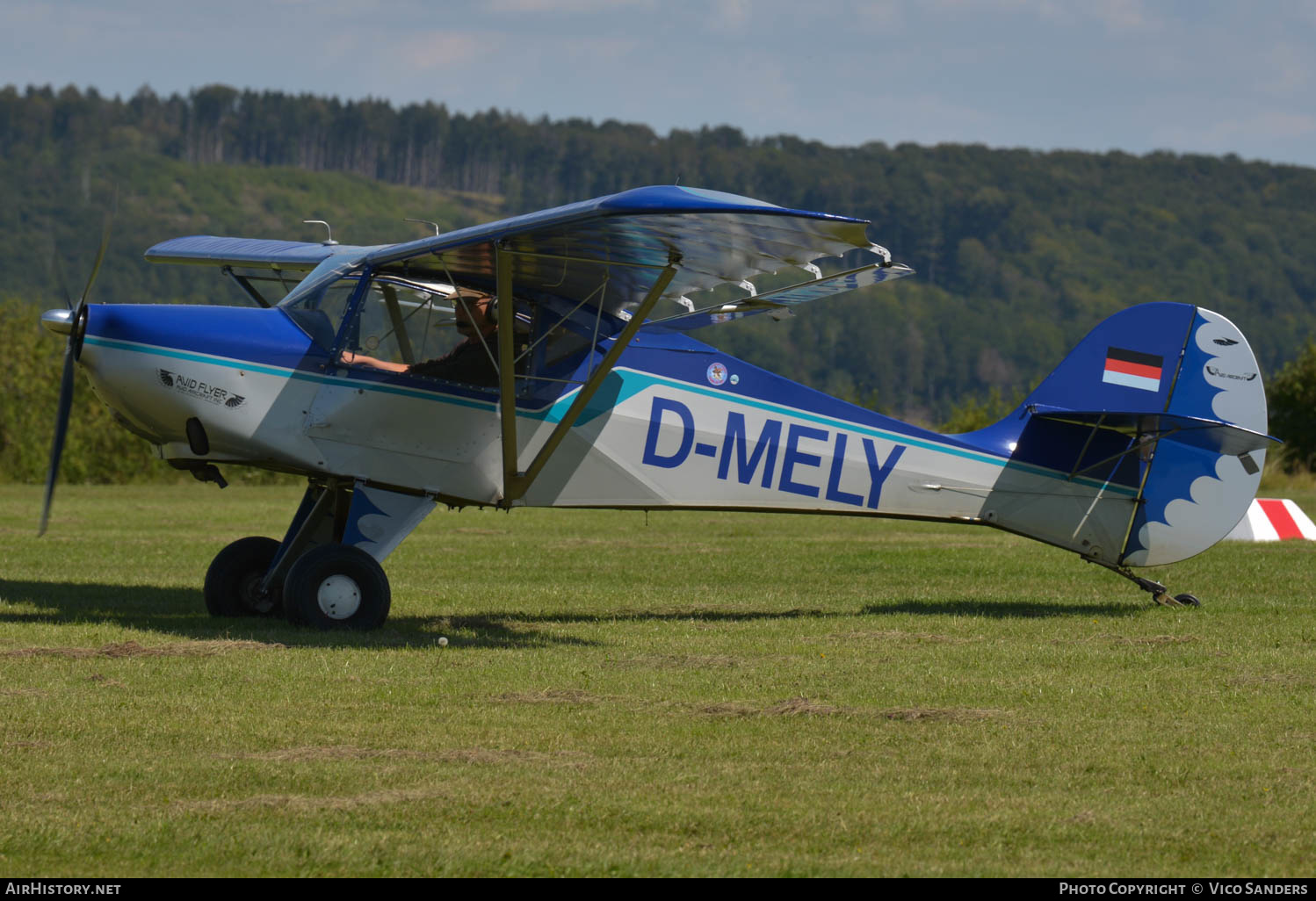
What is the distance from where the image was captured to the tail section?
1234cm

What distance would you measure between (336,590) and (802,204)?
15003 centimetres

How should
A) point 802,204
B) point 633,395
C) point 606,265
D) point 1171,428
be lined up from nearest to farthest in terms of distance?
point 606,265
point 633,395
point 1171,428
point 802,204

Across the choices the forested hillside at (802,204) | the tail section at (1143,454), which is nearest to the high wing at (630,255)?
the tail section at (1143,454)

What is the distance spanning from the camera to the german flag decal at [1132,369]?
491 inches

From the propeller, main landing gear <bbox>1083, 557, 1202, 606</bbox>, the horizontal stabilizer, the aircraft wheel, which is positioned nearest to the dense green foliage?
main landing gear <bbox>1083, 557, 1202, 606</bbox>

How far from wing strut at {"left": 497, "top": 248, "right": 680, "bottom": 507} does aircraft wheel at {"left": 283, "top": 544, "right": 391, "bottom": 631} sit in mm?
1130

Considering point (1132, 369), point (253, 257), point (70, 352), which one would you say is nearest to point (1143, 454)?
point (1132, 369)

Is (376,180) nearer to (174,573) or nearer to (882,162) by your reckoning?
(882,162)

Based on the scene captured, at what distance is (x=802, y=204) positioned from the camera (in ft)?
515

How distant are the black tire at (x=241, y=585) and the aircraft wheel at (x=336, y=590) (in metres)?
1.27

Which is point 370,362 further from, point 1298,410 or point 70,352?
point 1298,410

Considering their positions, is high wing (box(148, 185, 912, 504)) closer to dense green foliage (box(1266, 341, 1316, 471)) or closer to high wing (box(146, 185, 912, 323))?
high wing (box(146, 185, 912, 323))

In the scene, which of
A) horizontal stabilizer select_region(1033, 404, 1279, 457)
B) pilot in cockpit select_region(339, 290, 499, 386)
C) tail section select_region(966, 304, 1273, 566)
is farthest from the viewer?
tail section select_region(966, 304, 1273, 566)

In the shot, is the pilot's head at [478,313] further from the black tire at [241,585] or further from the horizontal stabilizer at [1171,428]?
the horizontal stabilizer at [1171,428]
